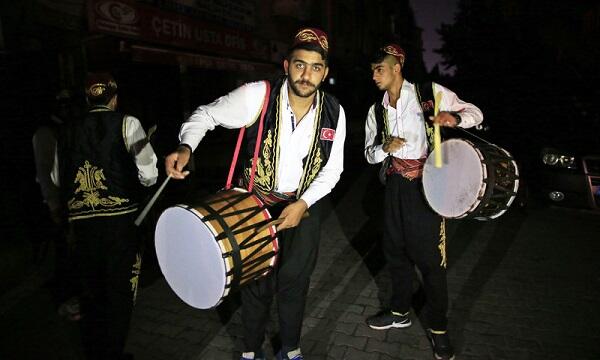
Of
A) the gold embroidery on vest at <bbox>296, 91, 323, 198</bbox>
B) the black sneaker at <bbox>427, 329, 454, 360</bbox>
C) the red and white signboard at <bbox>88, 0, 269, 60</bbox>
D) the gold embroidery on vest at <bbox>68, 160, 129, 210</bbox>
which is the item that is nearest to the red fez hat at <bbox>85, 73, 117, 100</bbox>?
the gold embroidery on vest at <bbox>68, 160, 129, 210</bbox>

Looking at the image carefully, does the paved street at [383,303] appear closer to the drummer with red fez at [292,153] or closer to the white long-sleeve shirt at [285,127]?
the drummer with red fez at [292,153]

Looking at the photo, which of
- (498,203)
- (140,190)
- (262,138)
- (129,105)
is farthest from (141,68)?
(498,203)

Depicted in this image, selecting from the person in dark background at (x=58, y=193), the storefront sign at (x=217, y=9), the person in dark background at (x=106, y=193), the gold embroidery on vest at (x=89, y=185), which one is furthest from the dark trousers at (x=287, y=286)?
the storefront sign at (x=217, y=9)

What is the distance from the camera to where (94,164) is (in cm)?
266

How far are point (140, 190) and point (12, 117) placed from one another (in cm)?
465

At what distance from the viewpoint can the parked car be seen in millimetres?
5727

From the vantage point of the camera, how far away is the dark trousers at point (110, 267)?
272 centimetres

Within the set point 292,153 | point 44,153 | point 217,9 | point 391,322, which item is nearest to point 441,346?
point 391,322

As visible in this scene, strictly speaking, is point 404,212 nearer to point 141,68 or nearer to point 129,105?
point 129,105

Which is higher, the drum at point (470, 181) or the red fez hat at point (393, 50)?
the red fez hat at point (393, 50)

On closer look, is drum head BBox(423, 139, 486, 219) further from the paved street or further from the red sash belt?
the paved street

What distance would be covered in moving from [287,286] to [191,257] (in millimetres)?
749

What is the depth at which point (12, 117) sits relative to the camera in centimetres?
610

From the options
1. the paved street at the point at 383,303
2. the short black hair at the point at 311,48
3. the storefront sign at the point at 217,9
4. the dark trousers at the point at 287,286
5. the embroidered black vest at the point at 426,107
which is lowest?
the paved street at the point at 383,303
